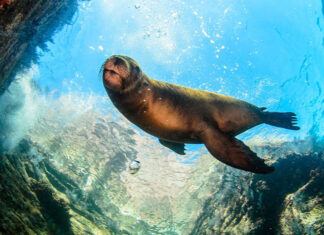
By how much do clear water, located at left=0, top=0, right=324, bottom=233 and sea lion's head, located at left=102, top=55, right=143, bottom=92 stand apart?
761 centimetres

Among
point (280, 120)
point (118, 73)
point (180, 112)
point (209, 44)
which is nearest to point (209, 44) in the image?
point (209, 44)

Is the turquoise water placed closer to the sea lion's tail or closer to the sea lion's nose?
the sea lion's tail

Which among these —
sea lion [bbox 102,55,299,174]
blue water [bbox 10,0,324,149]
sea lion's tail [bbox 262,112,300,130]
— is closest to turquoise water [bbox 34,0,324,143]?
blue water [bbox 10,0,324,149]

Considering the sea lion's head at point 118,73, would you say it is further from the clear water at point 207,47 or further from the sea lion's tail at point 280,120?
the clear water at point 207,47

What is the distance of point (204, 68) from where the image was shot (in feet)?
30.4

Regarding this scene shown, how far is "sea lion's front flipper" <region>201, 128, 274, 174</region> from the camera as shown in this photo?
6.78ft

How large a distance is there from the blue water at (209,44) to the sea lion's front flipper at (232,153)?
7.52 meters

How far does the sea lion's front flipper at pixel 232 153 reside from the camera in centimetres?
207

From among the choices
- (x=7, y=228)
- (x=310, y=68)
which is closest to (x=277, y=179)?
(x=310, y=68)

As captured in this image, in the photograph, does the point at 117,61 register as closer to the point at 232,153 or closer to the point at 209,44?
the point at 232,153

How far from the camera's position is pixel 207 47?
895 cm

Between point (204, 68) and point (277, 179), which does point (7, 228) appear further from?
point (204, 68)

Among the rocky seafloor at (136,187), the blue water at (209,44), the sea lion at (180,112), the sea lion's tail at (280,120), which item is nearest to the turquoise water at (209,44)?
the blue water at (209,44)

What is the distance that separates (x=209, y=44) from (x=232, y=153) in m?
7.91
